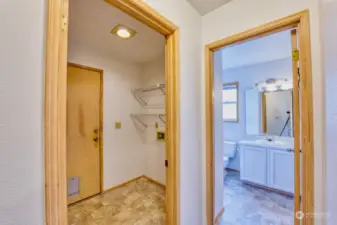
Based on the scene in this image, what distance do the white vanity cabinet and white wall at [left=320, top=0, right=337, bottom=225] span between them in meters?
1.79

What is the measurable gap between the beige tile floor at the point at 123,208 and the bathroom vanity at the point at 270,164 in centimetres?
163

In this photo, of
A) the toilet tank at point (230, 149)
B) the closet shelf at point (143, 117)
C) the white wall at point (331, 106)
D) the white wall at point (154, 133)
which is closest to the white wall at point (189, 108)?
the white wall at point (331, 106)

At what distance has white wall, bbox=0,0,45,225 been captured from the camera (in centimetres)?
51

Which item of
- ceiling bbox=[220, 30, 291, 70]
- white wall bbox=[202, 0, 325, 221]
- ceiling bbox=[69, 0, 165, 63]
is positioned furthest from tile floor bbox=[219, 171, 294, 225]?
ceiling bbox=[69, 0, 165, 63]

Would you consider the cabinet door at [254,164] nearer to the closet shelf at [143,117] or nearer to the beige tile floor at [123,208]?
the beige tile floor at [123,208]

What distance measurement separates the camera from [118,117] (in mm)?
2750

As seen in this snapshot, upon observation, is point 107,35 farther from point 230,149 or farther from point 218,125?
point 230,149

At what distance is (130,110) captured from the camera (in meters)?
2.95

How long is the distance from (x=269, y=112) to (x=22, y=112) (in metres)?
3.57

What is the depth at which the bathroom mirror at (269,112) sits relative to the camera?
2846 mm

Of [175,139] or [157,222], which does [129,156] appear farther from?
[175,139]

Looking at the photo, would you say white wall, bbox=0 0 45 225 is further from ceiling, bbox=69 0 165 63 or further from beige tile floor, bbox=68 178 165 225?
beige tile floor, bbox=68 178 165 225

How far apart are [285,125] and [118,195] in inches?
126

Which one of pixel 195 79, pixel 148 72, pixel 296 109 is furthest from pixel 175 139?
pixel 148 72
